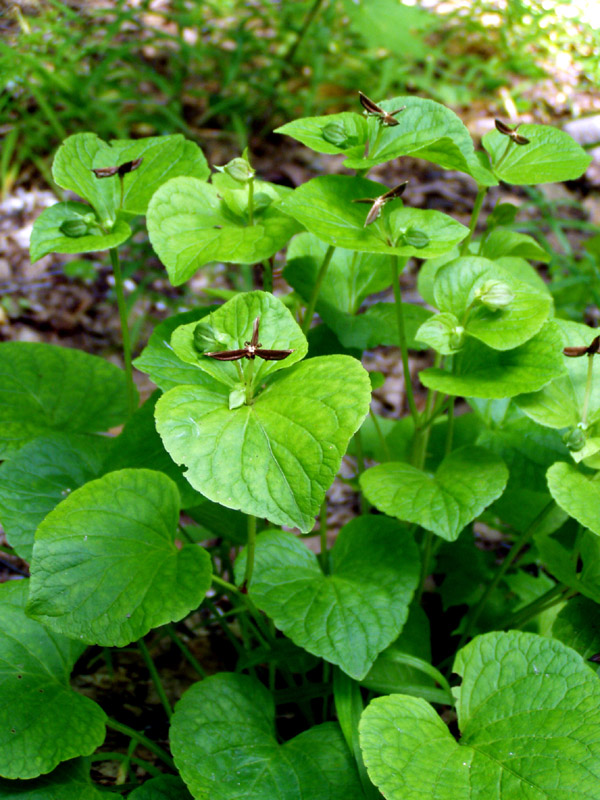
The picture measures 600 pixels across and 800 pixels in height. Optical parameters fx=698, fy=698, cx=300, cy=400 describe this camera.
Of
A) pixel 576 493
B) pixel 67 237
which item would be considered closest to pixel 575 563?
pixel 576 493

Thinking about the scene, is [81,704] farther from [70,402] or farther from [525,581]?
[525,581]

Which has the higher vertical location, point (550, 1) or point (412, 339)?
point (550, 1)

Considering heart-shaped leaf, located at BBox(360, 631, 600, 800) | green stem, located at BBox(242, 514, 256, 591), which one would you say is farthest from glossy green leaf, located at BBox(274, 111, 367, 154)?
heart-shaped leaf, located at BBox(360, 631, 600, 800)

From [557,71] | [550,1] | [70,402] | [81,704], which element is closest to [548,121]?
[557,71]

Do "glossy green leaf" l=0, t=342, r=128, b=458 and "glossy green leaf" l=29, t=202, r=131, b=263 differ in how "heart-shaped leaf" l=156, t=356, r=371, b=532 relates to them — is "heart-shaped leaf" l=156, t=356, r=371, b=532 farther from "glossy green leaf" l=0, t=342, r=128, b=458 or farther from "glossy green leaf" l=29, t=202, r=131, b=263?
"glossy green leaf" l=0, t=342, r=128, b=458

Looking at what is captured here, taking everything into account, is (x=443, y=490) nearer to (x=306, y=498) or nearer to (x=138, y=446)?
(x=306, y=498)

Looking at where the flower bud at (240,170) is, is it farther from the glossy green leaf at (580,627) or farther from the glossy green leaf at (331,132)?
the glossy green leaf at (580,627)

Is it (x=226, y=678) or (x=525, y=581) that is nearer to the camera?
(x=226, y=678)
